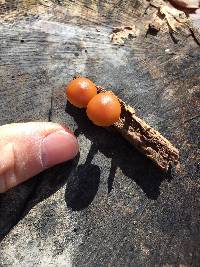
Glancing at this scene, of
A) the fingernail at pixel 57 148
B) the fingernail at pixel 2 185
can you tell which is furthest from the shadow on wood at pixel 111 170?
the fingernail at pixel 2 185

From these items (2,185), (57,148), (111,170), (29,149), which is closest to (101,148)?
(111,170)

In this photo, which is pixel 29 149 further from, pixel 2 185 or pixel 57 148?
pixel 2 185

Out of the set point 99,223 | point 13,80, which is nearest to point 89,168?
point 99,223

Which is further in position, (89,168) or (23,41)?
(23,41)

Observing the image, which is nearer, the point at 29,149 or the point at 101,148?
the point at 29,149

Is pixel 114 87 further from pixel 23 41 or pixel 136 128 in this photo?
pixel 23 41

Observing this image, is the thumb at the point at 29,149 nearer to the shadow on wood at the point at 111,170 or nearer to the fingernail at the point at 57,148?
the fingernail at the point at 57,148

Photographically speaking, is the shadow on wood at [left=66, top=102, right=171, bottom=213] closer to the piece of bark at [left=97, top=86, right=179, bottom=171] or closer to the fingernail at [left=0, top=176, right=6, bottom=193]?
the piece of bark at [left=97, top=86, right=179, bottom=171]
